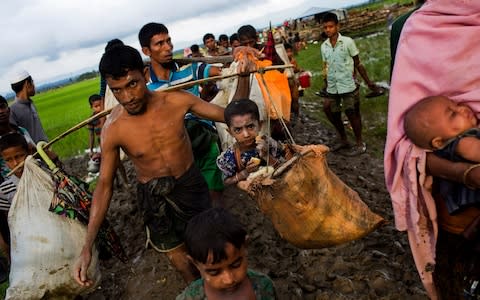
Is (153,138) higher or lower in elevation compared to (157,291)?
higher

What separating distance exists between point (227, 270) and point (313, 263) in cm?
182

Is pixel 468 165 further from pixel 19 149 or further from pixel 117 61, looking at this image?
pixel 19 149

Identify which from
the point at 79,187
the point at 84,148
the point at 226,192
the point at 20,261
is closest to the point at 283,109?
the point at 226,192

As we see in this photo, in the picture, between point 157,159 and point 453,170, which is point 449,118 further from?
point 157,159

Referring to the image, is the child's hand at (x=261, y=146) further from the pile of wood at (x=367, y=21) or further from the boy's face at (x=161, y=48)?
the pile of wood at (x=367, y=21)

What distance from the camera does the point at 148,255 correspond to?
4.23 meters

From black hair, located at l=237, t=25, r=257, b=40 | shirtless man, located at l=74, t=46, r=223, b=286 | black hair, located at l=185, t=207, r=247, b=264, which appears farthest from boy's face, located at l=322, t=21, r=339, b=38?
black hair, located at l=185, t=207, r=247, b=264

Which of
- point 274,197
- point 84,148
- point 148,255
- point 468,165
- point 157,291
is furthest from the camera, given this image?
point 84,148

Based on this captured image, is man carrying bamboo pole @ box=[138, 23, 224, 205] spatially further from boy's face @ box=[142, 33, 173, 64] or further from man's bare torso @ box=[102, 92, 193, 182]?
man's bare torso @ box=[102, 92, 193, 182]

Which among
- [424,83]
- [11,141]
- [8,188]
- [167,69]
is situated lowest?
[8,188]

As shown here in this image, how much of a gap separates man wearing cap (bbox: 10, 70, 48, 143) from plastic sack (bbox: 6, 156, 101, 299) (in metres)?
2.35

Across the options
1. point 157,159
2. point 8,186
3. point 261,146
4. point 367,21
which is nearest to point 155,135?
point 157,159

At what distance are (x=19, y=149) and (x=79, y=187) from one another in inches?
38.8

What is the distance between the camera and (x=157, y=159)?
2.55m
